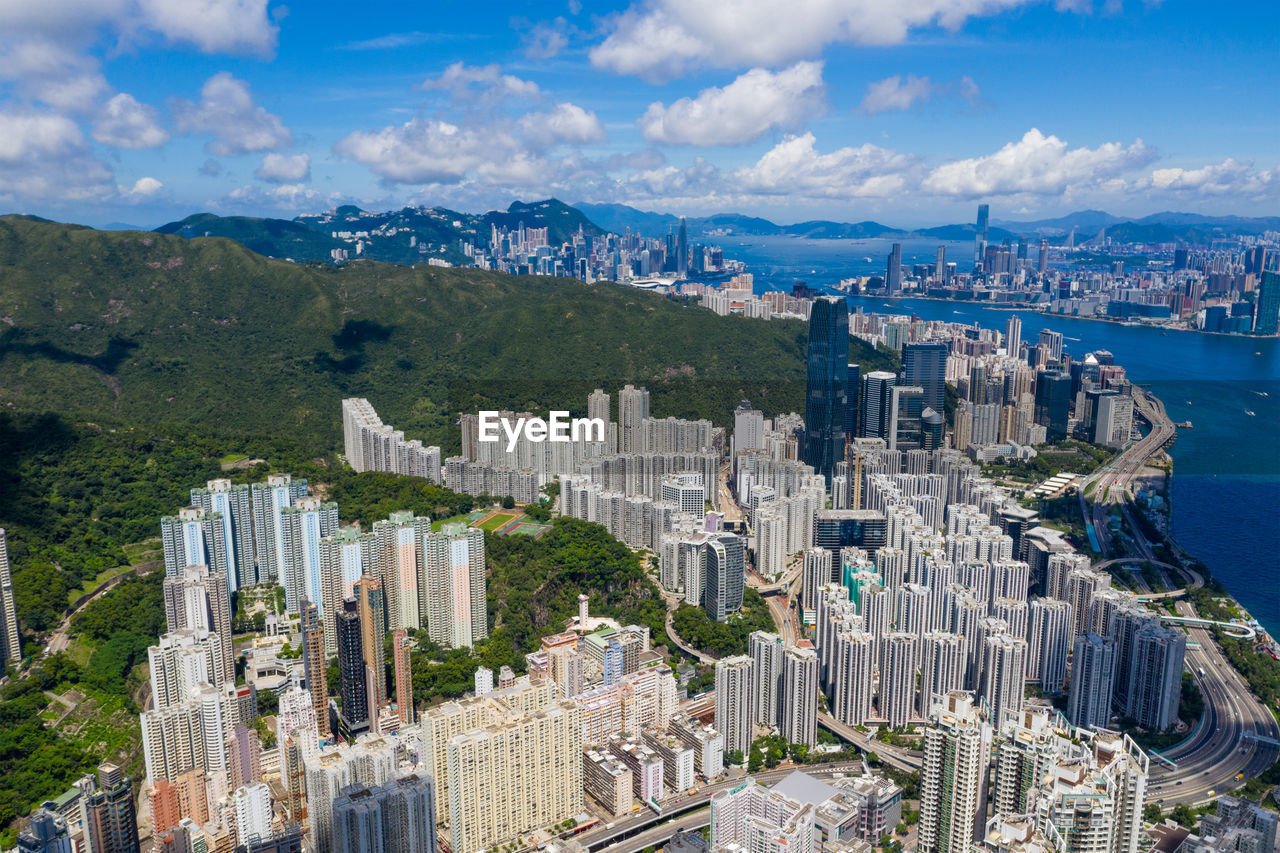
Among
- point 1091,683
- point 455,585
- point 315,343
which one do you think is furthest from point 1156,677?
point 315,343

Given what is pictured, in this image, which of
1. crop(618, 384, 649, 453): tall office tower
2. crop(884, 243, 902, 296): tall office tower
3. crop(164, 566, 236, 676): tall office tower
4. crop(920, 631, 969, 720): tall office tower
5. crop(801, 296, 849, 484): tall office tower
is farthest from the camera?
crop(884, 243, 902, 296): tall office tower

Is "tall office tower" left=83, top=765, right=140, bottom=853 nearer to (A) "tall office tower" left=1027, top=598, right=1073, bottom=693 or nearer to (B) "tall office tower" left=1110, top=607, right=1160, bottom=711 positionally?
(A) "tall office tower" left=1027, top=598, right=1073, bottom=693

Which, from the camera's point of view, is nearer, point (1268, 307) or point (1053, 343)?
point (1053, 343)

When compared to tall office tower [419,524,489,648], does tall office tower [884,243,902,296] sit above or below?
above

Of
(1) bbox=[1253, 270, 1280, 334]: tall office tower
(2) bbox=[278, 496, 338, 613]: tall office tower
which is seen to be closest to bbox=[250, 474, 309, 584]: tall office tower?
(2) bbox=[278, 496, 338, 613]: tall office tower

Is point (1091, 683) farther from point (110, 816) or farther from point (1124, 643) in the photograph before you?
point (110, 816)

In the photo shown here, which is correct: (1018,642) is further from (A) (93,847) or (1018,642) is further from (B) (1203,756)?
(A) (93,847)

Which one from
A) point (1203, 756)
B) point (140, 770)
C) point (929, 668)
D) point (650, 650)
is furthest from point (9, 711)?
point (1203, 756)
